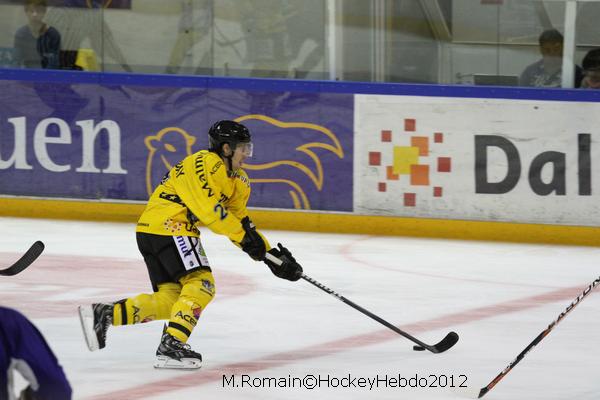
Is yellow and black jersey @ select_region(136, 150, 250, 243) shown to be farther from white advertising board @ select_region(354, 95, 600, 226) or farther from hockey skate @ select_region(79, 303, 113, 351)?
white advertising board @ select_region(354, 95, 600, 226)

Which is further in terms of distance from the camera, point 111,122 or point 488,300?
point 111,122

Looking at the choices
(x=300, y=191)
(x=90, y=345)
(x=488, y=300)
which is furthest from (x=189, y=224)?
(x=300, y=191)

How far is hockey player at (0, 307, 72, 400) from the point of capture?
2256 millimetres

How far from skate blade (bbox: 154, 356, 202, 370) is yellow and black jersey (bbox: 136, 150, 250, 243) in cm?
49

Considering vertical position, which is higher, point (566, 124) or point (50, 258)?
point (566, 124)

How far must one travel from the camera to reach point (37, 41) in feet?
31.8

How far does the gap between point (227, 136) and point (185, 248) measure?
0.47 meters

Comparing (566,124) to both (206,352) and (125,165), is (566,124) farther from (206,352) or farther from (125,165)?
(206,352)

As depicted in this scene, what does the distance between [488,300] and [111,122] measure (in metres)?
3.80

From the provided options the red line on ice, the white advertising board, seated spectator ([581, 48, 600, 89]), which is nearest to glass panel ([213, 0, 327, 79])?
the white advertising board

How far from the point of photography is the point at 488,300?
670 centimetres

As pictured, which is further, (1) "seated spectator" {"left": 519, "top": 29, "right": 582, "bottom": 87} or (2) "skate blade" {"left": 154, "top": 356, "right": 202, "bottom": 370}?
(1) "seated spectator" {"left": 519, "top": 29, "right": 582, "bottom": 87}

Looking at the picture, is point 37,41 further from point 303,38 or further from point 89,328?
point 89,328

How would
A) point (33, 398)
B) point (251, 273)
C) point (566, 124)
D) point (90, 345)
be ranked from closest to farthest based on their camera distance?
point (33, 398) < point (90, 345) < point (251, 273) < point (566, 124)
